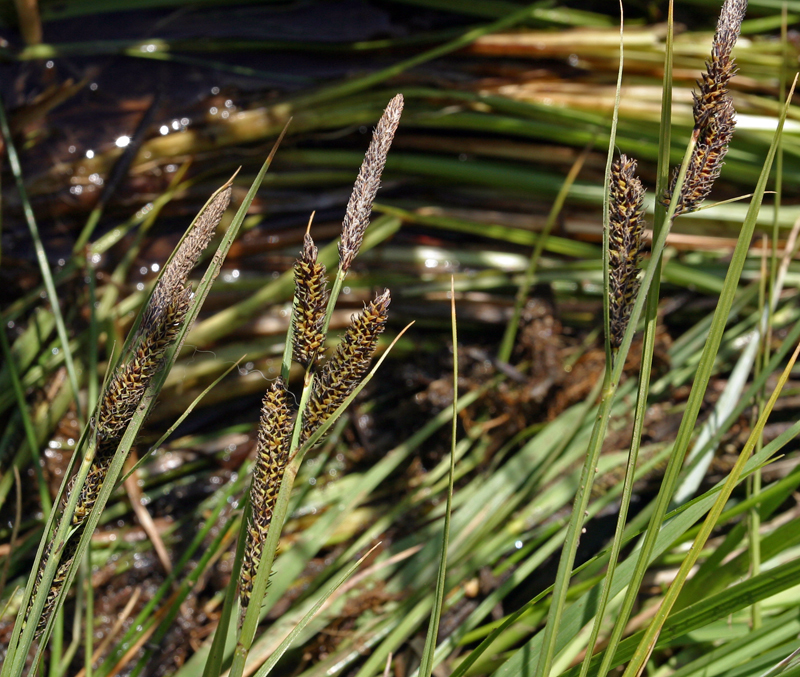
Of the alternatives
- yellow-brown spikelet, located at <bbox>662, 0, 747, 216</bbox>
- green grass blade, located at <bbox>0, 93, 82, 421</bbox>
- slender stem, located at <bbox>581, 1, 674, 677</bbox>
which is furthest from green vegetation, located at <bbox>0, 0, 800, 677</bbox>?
yellow-brown spikelet, located at <bbox>662, 0, 747, 216</bbox>

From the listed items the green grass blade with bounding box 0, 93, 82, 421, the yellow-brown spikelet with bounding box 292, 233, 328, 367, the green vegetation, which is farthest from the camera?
the green vegetation

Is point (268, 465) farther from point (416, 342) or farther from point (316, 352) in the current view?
point (416, 342)

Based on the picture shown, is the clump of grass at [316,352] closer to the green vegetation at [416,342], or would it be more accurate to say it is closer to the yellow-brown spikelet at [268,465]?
the yellow-brown spikelet at [268,465]

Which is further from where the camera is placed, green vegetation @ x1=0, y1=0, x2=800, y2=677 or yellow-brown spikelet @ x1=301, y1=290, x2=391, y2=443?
green vegetation @ x1=0, y1=0, x2=800, y2=677

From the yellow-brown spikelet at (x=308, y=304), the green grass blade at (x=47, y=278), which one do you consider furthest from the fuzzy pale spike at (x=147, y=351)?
the green grass blade at (x=47, y=278)

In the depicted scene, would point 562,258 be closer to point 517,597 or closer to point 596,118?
point 596,118

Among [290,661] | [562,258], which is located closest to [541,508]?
[290,661]

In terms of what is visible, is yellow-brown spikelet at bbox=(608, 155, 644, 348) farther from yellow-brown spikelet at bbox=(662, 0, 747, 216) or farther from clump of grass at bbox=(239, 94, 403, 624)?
clump of grass at bbox=(239, 94, 403, 624)
